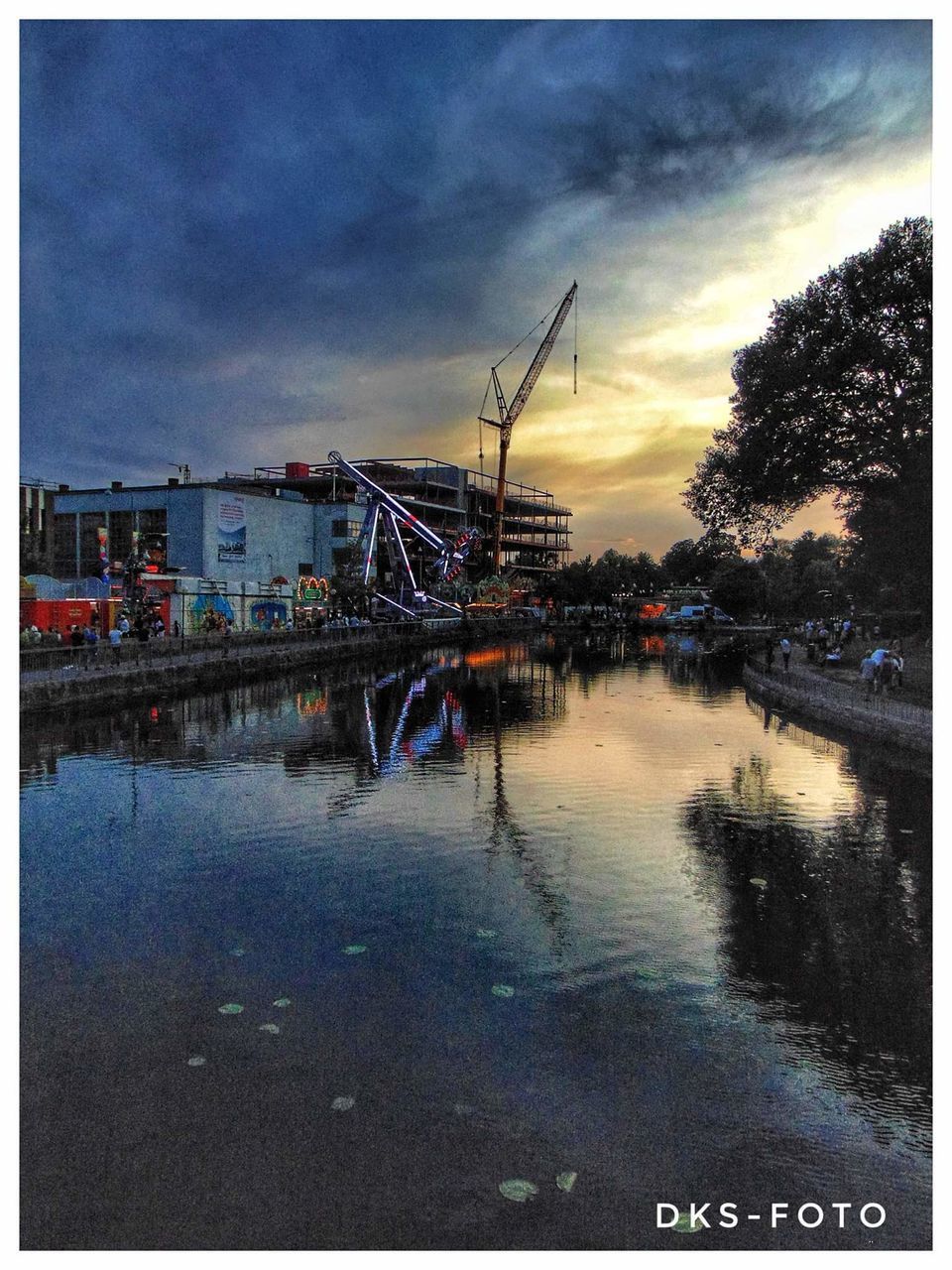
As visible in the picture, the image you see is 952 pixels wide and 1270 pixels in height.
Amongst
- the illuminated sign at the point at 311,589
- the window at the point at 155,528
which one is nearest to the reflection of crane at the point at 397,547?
the illuminated sign at the point at 311,589

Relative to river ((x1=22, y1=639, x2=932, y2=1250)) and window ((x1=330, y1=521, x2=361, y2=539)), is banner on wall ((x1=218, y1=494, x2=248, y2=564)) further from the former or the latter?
river ((x1=22, y1=639, x2=932, y2=1250))

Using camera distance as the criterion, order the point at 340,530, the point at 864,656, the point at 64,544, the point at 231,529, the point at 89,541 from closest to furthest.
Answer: the point at 864,656 < the point at 231,529 < the point at 89,541 < the point at 64,544 < the point at 340,530

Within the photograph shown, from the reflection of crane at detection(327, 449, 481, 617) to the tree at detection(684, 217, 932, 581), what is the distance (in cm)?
4454

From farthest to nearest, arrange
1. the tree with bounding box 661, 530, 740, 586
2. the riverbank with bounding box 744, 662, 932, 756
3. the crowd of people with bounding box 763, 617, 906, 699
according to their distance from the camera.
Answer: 1. the tree with bounding box 661, 530, 740, 586
2. the crowd of people with bounding box 763, 617, 906, 699
3. the riverbank with bounding box 744, 662, 932, 756

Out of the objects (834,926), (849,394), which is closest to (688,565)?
(849,394)

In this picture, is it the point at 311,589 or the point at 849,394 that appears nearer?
the point at 849,394

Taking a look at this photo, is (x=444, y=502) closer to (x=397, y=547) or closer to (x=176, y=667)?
(x=397, y=547)

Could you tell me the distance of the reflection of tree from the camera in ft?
23.2

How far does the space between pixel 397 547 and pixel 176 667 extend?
48576mm

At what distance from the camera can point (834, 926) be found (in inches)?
381

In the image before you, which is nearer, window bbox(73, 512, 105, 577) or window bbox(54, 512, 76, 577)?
window bbox(73, 512, 105, 577)

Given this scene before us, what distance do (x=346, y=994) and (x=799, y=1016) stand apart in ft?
14.2

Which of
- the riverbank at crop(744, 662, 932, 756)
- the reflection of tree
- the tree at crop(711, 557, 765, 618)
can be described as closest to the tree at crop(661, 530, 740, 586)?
the tree at crop(711, 557, 765, 618)

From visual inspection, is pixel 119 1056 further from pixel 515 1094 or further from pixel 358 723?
pixel 358 723
